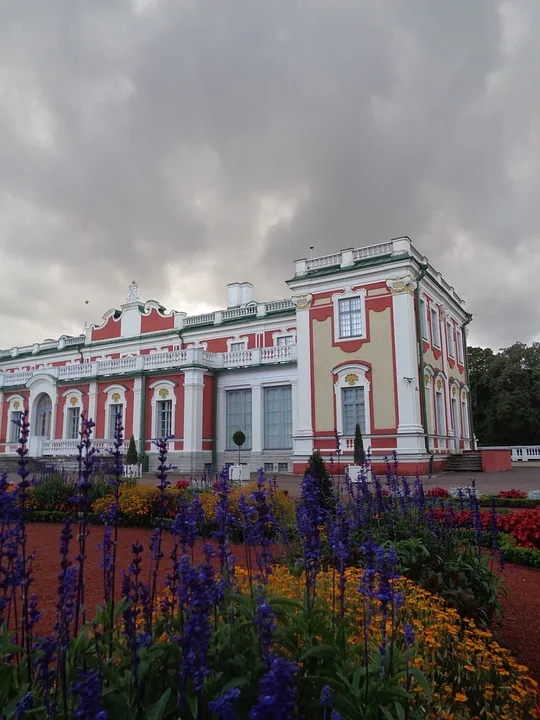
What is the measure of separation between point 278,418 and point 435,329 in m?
8.72

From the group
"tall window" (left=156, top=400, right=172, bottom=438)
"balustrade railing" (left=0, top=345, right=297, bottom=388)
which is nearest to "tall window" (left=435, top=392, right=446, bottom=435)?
"balustrade railing" (left=0, top=345, right=297, bottom=388)

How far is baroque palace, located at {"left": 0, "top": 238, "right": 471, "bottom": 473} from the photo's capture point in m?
20.6

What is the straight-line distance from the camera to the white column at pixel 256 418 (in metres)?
23.8

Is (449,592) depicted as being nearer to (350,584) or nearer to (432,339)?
(350,584)

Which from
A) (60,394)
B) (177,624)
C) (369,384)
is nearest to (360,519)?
(177,624)

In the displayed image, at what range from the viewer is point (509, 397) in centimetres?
3366

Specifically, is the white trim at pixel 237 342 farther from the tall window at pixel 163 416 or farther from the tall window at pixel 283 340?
the tall window at pixel 163 416

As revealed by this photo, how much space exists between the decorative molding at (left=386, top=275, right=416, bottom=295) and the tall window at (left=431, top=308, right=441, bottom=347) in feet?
11.8

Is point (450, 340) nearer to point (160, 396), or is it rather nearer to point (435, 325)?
point (435, 325)

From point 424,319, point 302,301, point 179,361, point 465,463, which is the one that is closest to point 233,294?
point 179,361

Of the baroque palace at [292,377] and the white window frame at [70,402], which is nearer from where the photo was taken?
the baroque palace at [292,377]

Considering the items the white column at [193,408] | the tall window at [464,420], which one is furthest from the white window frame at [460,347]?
the white column at [193,408]

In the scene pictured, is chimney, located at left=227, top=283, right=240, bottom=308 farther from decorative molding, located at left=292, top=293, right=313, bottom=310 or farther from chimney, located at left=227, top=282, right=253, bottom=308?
decorative molding, located at left=292, top=293, right=313, bottom=310

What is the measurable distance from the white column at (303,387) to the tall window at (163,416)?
22.1 feet
